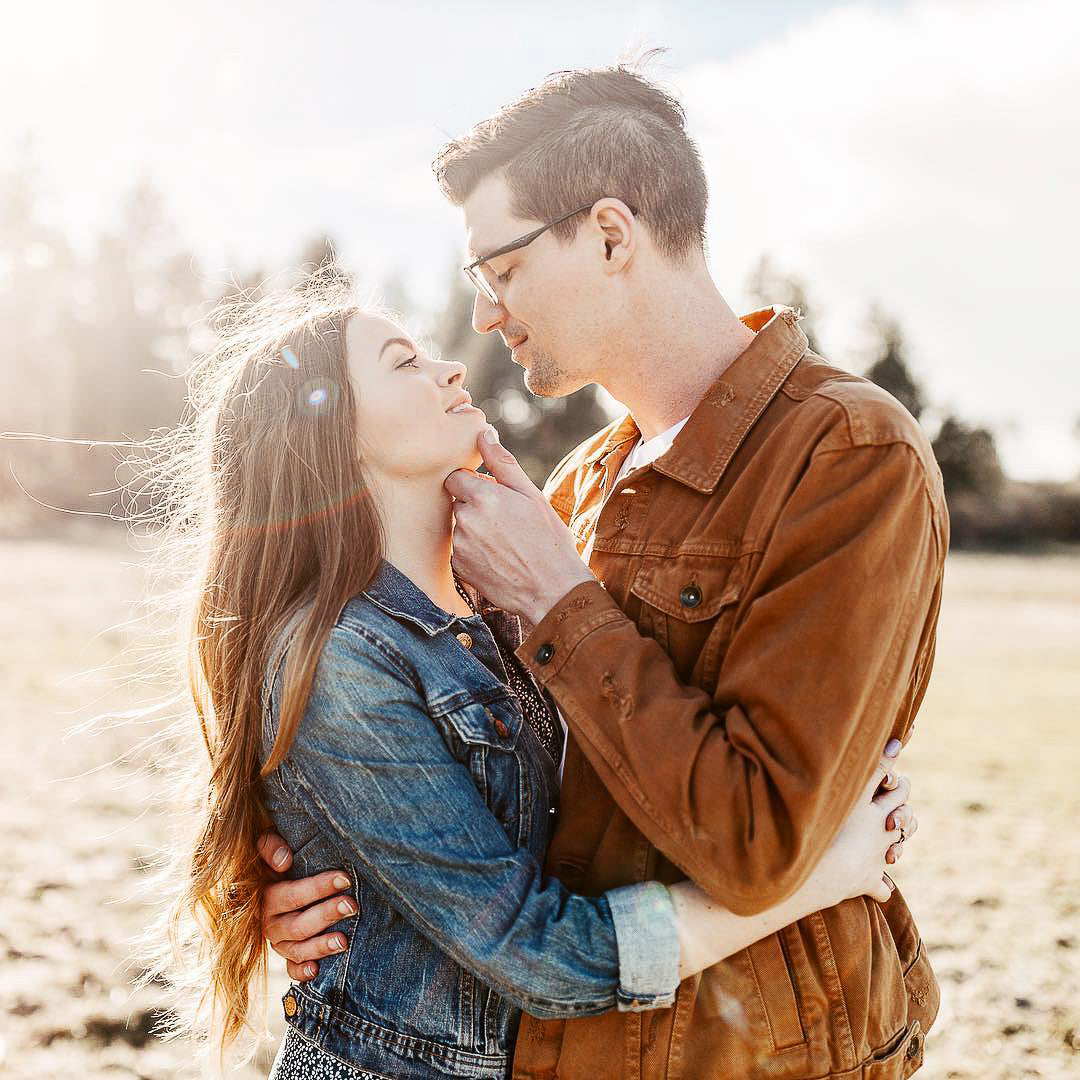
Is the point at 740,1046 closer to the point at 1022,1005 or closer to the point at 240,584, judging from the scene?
the point at 240,584

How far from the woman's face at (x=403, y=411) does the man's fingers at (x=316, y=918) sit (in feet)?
3.54

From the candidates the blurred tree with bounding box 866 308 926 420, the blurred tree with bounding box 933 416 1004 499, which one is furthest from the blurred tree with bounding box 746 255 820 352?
the blurred tree with bounding box 933 416 1004 499

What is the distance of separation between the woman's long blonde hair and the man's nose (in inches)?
14.8

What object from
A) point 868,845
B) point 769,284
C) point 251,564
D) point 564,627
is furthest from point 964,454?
point 564,627

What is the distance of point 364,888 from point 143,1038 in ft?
9.40

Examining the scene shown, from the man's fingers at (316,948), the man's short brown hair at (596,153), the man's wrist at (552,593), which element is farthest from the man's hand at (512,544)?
→ the man's fingers at (316,948)

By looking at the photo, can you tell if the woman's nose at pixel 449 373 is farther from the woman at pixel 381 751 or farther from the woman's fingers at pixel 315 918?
the woman's fingers at pixel 315 918

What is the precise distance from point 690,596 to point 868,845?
0.66m

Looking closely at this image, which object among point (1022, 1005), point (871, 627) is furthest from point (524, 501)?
point (1022, 1005)

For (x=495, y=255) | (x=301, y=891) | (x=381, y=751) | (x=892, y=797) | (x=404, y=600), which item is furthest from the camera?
(x=495, y=255)

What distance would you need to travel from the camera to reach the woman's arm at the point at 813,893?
2.13m

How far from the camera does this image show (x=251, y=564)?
106 inches

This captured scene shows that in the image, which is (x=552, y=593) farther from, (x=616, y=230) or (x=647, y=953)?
(x=616, y=230)

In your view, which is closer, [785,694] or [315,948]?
[785,694]
